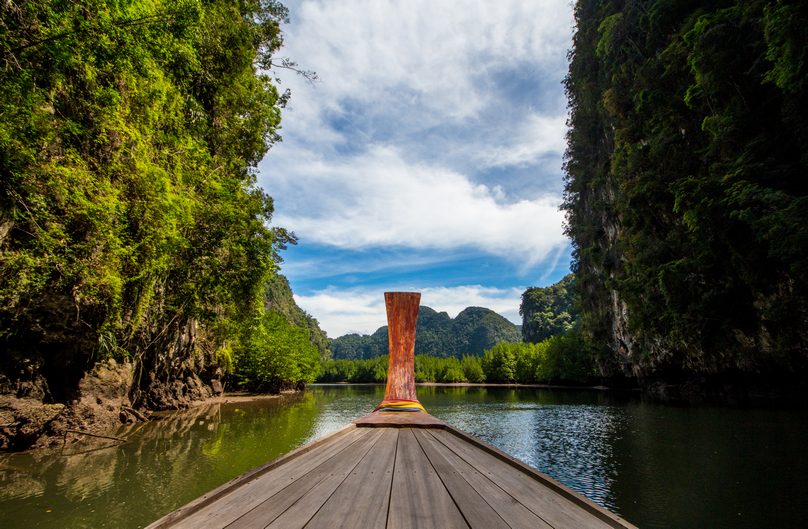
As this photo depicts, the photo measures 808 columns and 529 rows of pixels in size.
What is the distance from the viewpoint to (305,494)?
2049mm

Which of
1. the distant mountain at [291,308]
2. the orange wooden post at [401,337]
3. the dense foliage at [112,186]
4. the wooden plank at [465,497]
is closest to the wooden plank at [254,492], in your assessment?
the wooden plank at [465,497]

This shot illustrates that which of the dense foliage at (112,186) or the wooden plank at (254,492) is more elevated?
the dense foliage at (112,186)

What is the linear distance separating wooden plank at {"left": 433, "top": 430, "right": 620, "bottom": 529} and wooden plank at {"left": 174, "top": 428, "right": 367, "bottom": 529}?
1.26 m

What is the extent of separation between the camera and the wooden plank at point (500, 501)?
170 centimetres

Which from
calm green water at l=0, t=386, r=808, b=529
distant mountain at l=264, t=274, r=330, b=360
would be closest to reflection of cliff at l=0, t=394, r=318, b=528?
calm green water at l=0, t=386, r=808, b=529

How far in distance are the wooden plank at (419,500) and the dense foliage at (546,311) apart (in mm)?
71953

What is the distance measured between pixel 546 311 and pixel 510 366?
86.3 ft

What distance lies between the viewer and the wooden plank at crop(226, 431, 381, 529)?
1.68m

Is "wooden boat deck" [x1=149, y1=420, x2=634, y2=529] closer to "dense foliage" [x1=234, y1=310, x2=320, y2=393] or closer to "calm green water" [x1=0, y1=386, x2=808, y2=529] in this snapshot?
"calm green water" [x1=0, y1=386, x2=808, y2=529]

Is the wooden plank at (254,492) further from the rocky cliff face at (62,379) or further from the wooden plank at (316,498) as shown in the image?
the rocky cliff face at (62,379)

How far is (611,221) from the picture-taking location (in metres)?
26.3

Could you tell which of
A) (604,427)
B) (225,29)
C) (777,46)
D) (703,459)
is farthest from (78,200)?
(777,46)

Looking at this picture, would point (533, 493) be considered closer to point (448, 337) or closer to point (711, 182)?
point (711, 182)

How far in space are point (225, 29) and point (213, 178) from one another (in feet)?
17.6
